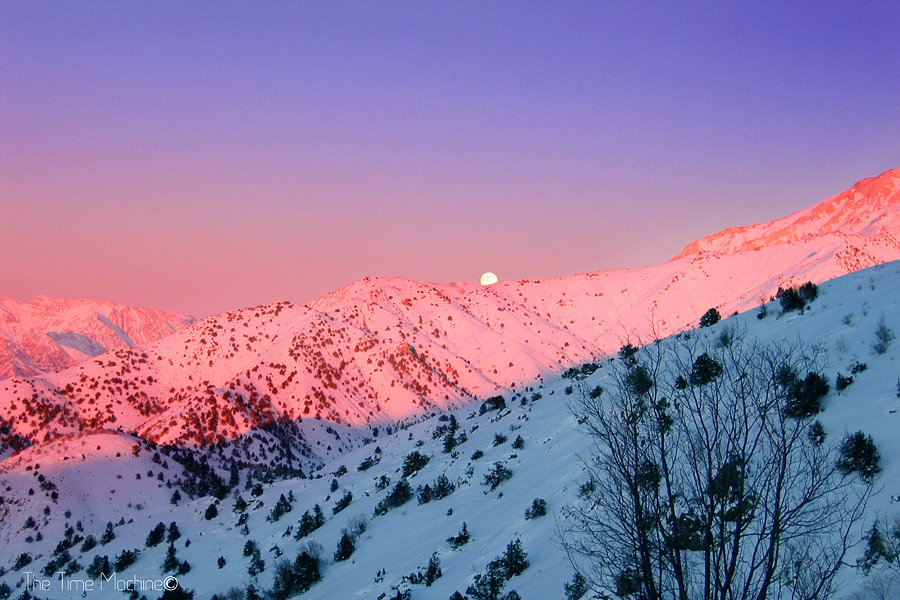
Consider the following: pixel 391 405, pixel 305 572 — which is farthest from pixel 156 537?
pixel 391 405

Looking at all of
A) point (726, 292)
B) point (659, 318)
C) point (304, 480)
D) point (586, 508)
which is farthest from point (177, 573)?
point (726, 292)

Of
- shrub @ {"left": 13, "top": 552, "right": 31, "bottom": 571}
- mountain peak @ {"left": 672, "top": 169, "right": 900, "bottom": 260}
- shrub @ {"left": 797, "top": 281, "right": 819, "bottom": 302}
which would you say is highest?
shrub @ {"left": 13, "top": 552, "right": 31, "bottom": 571}

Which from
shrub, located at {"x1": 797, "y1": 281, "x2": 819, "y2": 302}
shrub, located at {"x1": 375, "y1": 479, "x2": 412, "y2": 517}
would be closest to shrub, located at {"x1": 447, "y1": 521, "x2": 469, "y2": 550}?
shrub, located at {"x1": 375, "y1": 479, "x2": 412, "y2": 517}

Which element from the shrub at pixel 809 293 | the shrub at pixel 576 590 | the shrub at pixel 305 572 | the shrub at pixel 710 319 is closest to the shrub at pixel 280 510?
the shrub at pixel 305 572

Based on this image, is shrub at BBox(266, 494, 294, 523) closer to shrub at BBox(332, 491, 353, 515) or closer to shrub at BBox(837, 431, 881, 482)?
shrub at BBox(332, 491, 353, 515)

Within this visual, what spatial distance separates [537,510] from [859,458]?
9.34 metres

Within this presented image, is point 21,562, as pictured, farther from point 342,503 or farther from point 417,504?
point 417,504

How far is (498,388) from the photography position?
264 ft

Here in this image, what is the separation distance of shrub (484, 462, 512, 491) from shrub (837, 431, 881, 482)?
45.9 ft

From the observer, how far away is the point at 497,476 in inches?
919

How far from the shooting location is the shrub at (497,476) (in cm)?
2306

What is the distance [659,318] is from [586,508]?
3571 inches

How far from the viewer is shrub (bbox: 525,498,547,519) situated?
681 inches

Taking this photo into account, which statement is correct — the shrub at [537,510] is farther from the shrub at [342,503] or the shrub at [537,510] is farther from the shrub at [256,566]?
the shrub at [342,503]
